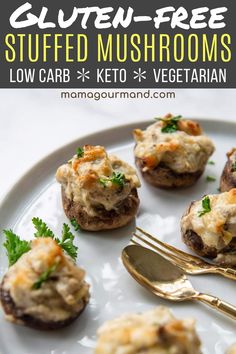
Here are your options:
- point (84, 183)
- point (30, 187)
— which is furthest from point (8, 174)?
point (84, 183)

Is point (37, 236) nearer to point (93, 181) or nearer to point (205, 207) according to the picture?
point (93, 181)

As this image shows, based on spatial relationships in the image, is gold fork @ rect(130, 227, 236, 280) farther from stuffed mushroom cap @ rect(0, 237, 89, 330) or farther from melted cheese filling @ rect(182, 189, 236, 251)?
stuffed mushroom cap @ rect(0, 237, 89, 330)

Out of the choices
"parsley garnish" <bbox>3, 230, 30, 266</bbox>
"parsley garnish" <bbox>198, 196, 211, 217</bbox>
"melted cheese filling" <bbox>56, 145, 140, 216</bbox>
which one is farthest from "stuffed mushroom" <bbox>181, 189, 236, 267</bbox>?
"parsley garnish" <bbox>3, 230, 30, 266</bbox>

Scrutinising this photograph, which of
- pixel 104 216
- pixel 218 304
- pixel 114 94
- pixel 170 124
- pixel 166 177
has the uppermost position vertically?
pixel 170 124

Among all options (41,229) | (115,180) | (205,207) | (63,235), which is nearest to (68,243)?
(63,235)

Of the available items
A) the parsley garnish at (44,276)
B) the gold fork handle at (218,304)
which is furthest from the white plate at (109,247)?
the parsley garnish at (44,276)
